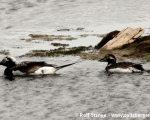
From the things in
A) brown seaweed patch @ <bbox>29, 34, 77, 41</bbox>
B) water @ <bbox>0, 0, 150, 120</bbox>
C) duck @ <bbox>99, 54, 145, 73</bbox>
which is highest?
brown seaweed patch @ <bbox>29, 34, 77, 41</bbox>

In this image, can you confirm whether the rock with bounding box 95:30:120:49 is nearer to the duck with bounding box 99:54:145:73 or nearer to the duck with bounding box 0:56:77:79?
the duck with bounding box 99:54:145:73

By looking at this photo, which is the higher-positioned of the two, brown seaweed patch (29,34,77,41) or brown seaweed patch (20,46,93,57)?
brown seaweed patch (29,34,77,41)

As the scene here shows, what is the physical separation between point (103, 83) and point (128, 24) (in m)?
32.5

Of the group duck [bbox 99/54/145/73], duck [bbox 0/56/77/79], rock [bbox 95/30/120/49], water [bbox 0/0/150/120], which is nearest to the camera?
water [bbox 0/0/150/120]

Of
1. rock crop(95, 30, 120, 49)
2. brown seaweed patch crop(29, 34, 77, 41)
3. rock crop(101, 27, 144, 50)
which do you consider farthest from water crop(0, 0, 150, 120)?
rock crop(101, 27, 144, 50)

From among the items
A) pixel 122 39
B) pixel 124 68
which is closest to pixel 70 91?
pixel 124 68

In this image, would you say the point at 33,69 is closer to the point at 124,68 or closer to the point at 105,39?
the point at 124,68

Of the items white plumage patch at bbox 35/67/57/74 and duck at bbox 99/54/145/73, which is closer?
duck at bbox 99/54/145/73

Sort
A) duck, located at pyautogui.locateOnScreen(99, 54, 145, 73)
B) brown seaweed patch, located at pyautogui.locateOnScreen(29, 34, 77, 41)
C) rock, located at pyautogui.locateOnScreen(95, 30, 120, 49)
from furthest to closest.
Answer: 1. brown seaweed patch, located at pyautogui.locateOnScreen(29, 34, 77, 41)
2. rock, located at pyautogui.locateOnScreen(95, 30, 120, 49)
3. duck, located at pyautogui.locateOnScreen(99, 54, 145, 73)

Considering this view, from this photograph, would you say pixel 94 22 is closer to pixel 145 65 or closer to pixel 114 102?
pixel 145 65

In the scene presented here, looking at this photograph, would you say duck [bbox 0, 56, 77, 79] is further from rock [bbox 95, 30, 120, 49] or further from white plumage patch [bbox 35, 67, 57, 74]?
rock [bbox 95, 30, 120, 49]

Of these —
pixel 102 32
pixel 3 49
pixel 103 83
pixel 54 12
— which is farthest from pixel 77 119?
pixel 54 12

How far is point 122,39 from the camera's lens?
1467 inches

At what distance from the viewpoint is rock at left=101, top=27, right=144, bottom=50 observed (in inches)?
1441
